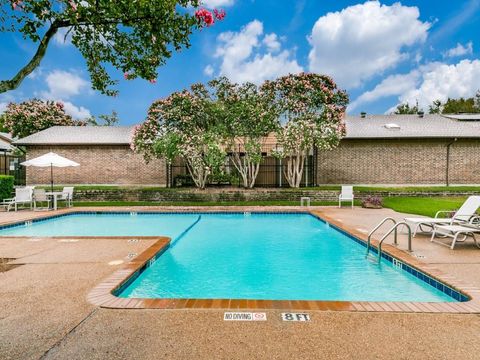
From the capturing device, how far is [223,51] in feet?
53.7

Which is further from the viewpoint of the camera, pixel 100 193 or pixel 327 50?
pixel 100 193

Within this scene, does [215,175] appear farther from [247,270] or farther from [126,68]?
[126,68]

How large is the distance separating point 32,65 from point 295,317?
13.5ft

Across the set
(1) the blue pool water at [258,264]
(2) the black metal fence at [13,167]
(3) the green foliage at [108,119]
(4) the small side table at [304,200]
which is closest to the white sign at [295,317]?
(1) the blue pool water at [258,264]

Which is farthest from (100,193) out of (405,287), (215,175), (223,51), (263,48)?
(405,287)

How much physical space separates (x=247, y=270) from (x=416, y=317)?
3.60 metres

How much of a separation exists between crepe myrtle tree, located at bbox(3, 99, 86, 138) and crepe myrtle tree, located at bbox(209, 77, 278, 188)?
2248cm

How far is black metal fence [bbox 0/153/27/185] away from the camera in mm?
24781

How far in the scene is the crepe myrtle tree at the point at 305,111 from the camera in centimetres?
1672

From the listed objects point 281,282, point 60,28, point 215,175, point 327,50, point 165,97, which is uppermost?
point 327,50

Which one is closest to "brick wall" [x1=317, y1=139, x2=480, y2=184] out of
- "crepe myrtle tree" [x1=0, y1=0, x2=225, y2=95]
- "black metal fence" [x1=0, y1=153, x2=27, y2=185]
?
"crepe myrtle tree" [x1=0, y1=0, x2=225, y2=95]

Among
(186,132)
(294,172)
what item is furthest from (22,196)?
(294,172)

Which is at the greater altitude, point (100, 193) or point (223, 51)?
point (223, 51)

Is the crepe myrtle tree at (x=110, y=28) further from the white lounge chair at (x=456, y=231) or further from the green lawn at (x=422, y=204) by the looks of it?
the green lawn at (x=422, y=204)
